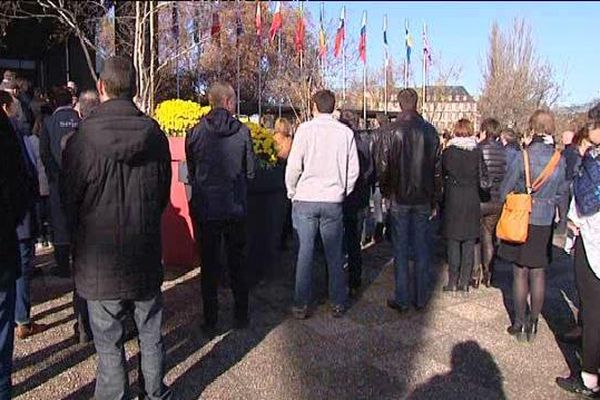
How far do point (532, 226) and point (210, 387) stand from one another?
9.23 ft

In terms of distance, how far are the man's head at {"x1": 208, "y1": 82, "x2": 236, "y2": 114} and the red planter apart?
202cm

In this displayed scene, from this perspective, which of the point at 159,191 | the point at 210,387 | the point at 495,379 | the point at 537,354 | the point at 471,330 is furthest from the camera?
the point at 471,330

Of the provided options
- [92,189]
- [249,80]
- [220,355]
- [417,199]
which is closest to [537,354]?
[417,199]

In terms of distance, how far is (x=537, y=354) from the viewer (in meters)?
4.55

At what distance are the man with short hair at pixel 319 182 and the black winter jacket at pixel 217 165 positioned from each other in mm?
611

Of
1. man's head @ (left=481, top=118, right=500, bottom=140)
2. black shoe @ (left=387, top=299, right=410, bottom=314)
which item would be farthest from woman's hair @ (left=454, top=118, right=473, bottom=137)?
black shoe @ (left=387, top=299, right=410, bottom=314)

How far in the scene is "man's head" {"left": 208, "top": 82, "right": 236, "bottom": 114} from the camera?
4.61 m

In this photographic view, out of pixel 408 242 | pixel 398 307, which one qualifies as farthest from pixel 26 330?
pixel 408 242

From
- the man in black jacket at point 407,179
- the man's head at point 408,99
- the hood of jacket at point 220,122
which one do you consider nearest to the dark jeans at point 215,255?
the hood of jacket at point 220,122

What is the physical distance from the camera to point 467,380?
13.2 ft

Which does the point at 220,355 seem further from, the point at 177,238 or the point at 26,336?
the point at 177,238

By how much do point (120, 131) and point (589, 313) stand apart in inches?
125

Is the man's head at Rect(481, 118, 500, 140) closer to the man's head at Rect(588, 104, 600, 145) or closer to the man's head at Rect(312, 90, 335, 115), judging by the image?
the man's head at Rect(312, 90, 335, 115)

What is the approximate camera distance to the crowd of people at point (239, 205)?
308 centimetres
